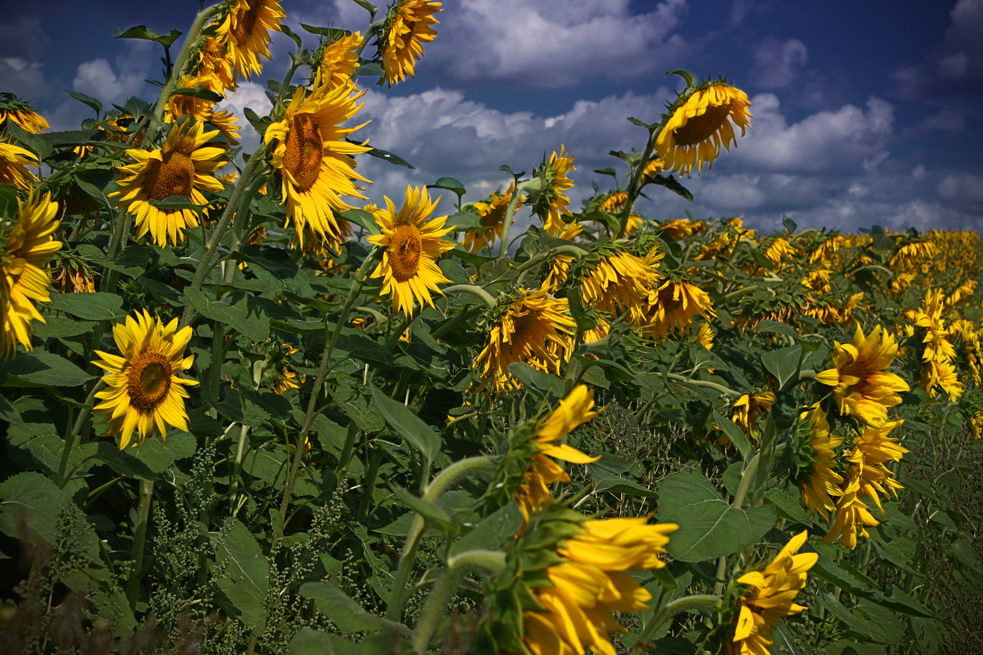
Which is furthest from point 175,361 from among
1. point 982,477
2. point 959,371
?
point 959,371

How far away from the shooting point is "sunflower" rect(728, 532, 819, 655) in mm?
1589

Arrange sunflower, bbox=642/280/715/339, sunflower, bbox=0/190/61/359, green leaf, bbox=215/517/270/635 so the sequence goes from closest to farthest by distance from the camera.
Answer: sunflower, bbox=0/190/61/359
green leaf, bbox=215/517/270/635
sunflower, bbox=642/280/715/339

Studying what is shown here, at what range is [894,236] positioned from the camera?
8031 millimetres

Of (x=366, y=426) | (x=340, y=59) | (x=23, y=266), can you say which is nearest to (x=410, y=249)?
(x=366, y=426)

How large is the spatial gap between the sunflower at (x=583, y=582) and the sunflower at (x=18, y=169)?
6.79 feet

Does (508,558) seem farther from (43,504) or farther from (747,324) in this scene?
(747,324)

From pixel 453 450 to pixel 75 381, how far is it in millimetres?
1287

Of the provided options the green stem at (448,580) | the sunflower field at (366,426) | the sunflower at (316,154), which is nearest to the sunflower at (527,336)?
the sunflower field at (366,426)

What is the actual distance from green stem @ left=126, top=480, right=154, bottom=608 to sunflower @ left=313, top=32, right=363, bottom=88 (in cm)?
165

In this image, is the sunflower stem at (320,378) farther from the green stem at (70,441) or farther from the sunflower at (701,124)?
the sunflower at (701,124)

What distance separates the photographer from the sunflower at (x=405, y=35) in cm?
350

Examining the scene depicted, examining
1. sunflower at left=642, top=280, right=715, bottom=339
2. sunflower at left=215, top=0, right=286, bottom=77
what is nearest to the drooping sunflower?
sunflower at left=215, top=0, right=286, bottom=77

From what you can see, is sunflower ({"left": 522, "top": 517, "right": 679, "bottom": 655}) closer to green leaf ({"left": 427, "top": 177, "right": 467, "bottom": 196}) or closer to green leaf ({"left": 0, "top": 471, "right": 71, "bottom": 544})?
green leaf ({"left": 0, "top": 471, "right": 71, "bottom": 544})

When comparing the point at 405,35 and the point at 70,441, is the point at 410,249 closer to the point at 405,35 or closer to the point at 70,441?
the point at 70,441
